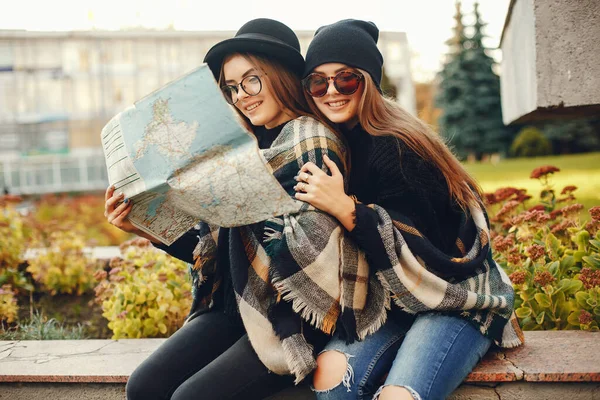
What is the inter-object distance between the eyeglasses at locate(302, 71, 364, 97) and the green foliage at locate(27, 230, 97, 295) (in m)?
2.59

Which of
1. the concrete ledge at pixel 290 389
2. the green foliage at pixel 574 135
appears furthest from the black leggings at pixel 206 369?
the green foliage at pixel 574 135

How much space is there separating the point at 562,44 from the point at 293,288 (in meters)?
1.59

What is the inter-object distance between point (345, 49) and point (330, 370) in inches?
45.7

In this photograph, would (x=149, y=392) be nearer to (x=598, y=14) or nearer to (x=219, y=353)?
(x=219, y=353)

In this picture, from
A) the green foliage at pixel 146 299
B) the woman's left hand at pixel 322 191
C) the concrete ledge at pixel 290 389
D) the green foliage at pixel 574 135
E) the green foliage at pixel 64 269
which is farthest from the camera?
the green foliage at pixel 574 135

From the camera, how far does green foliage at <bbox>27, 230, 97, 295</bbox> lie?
4.17m

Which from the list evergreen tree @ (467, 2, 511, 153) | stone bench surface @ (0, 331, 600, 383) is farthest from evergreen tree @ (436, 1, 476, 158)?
stone bench surface @ (0, 331, 600, 383)

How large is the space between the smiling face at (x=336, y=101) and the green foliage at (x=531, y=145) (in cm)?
2114

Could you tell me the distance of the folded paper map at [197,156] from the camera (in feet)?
5.72

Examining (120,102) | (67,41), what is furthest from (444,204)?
(67,41)

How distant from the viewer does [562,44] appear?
8.28ft

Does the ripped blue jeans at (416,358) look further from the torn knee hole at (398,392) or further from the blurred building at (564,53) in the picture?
the blurred building at (564,53)

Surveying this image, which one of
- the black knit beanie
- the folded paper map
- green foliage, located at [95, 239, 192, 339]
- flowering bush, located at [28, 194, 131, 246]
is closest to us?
the folded paper map

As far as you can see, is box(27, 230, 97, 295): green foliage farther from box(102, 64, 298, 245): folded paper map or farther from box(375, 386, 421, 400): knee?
box(375, 386, 421, 400): knee
